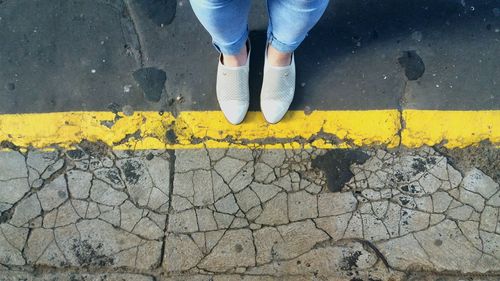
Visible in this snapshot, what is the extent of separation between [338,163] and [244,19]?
847 millimetres

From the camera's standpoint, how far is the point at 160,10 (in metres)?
2.50

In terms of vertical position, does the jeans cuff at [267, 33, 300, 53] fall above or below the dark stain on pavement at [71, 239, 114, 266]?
above

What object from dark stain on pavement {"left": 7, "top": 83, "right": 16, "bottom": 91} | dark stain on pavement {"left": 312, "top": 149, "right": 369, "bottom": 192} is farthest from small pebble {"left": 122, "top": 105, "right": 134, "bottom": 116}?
dark stain on pavement {"left": 312, "top": 149, "right": 369, "bottom": 192}

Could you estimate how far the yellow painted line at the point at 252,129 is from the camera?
7.58 feet

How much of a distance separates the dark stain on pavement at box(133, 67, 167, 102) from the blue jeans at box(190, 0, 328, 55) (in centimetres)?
51

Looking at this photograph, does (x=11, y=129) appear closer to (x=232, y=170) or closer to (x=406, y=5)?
(x=232, y=170)

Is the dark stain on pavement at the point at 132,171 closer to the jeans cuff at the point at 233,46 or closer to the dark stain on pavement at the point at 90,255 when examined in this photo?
the dark stain on pavement at the point at 90,255

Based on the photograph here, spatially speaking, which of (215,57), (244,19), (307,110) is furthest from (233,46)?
(307,110)

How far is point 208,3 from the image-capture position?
1604 millimetres

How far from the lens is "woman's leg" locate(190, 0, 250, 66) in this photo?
1.64 m

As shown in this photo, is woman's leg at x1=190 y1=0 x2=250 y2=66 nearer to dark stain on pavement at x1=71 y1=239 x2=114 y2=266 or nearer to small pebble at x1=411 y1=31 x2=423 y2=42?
small pebble at x1=411 y1=31 x2=423 y2=42

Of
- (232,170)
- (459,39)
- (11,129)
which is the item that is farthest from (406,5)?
(11,129)

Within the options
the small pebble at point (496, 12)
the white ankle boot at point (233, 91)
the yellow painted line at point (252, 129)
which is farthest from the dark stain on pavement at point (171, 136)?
the small pebble at point (496, 12)

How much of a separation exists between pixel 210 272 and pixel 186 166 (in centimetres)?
51
